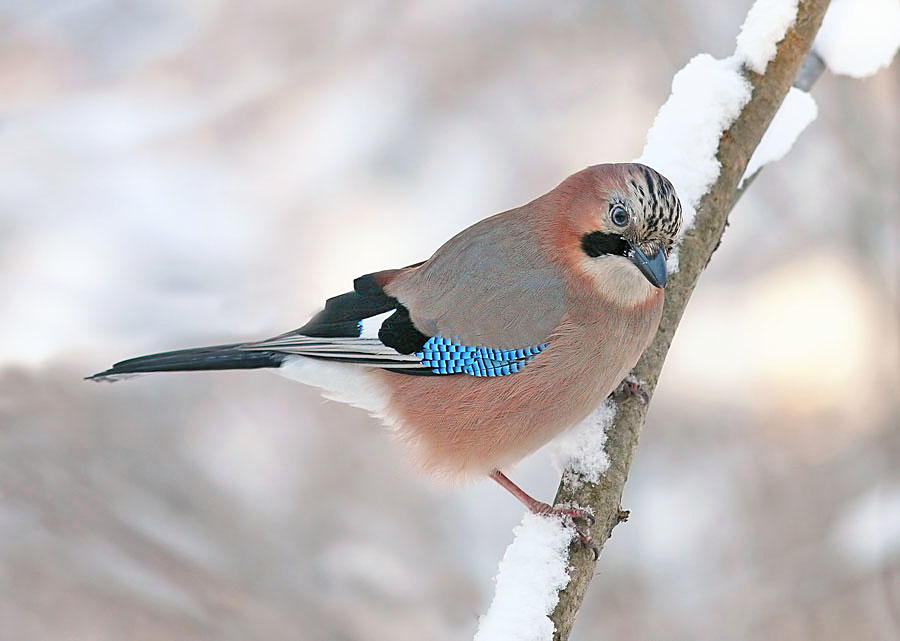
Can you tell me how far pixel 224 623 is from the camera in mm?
3328

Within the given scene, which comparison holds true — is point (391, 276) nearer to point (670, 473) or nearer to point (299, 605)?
point (299, 605)

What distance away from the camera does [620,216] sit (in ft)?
8.04

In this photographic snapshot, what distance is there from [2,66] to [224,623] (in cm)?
342

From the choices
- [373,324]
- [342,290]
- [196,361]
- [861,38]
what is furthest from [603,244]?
[342,290]

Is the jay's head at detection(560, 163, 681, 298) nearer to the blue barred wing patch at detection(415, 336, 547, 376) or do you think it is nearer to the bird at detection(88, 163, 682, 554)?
the bird at detection(88, 163, 682, 554)

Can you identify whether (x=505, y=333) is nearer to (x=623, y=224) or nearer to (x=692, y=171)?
(x=623, y=224)

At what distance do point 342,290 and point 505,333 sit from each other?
262cm

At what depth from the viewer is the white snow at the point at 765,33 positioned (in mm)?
2910

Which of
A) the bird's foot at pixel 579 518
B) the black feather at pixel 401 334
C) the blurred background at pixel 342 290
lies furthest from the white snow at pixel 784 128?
the blurred background at pixel 342 290

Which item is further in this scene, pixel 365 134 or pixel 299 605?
pixel 365 134

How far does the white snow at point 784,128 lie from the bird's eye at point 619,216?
722 millimetres

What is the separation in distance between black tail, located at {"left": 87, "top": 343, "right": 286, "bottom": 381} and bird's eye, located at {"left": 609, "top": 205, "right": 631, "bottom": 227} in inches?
38.7

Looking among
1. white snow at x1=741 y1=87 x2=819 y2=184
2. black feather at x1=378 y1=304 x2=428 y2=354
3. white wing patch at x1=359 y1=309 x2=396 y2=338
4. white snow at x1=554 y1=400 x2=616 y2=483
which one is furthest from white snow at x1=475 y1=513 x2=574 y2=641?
white snow at x1=741 y1=87 x2=819 y2=184

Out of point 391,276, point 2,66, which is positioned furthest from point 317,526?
point 2,66
